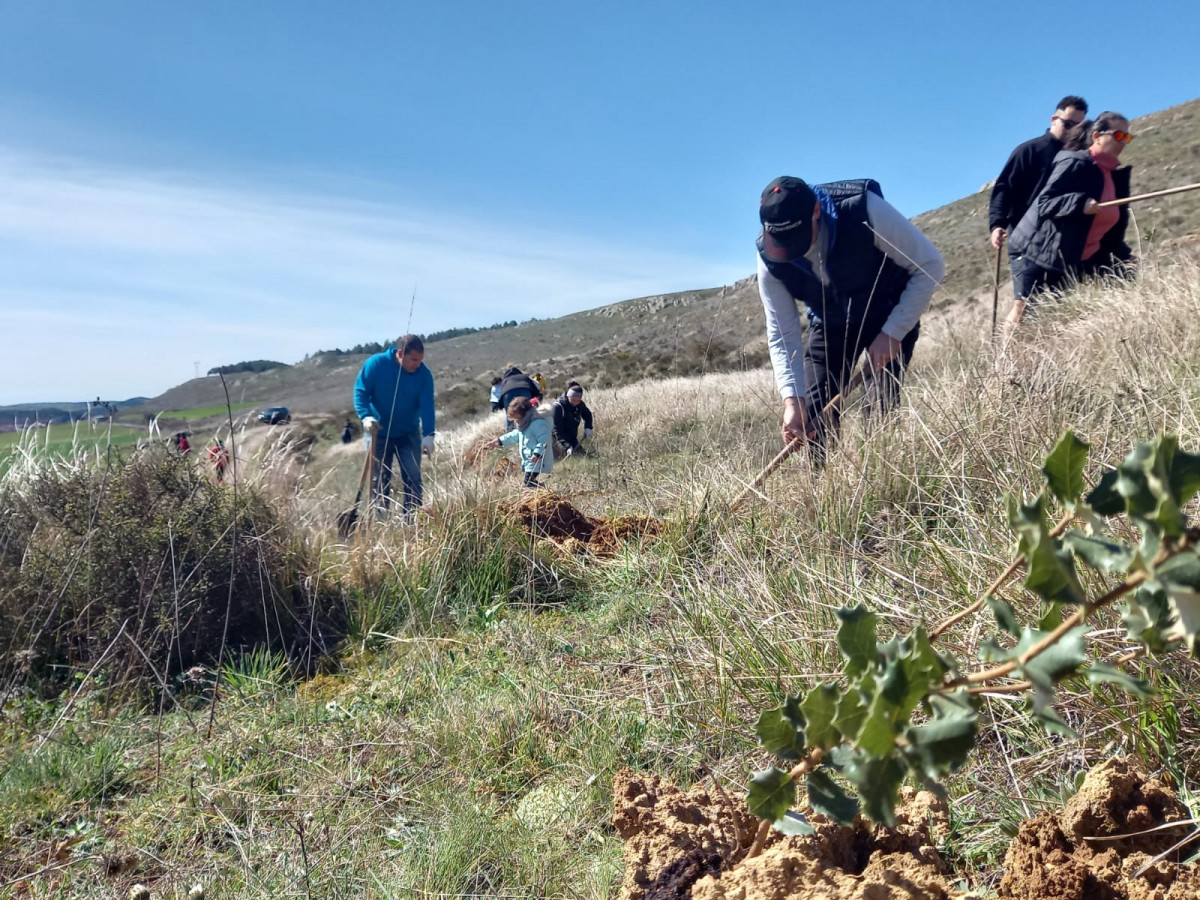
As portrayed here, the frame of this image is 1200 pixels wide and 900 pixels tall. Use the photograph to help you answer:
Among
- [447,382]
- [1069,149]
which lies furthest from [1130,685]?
[447,382]

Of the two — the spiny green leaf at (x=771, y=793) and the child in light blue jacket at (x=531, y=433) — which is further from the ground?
the child in light blue jacket at (x=531, y=433)

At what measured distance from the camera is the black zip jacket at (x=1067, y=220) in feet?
18.0

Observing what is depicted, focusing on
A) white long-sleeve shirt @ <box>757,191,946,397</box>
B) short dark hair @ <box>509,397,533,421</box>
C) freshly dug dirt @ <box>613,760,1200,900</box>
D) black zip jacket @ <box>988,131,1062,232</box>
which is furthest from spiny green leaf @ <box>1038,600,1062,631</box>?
short dark hair @ <box>509,397,533,421</box>

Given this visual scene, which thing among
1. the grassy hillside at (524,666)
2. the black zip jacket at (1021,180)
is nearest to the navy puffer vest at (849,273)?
the grassy hillside at (524,666)

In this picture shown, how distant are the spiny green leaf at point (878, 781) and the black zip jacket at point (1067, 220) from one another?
580cm

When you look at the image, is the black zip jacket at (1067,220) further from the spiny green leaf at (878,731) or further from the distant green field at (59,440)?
the distant green field at (59,440)

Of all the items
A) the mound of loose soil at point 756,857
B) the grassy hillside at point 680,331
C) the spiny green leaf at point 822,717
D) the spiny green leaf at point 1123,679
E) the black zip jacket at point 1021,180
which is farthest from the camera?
the grassy hillside at point 680,331

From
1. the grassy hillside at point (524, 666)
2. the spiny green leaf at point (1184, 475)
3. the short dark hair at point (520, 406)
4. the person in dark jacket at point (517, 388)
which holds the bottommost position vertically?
the grassy hillside at point (524, 666)

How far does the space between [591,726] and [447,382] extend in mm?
53527

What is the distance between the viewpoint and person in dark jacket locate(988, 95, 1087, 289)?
6.05 m

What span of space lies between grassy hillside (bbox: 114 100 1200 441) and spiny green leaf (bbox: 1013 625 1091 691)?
3.14m

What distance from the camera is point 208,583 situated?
173 inches

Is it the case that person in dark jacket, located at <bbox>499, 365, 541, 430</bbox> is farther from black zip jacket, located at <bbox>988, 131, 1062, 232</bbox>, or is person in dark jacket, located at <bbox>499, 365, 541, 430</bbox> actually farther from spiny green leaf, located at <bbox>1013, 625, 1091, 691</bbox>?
spiny green leaf, located at <bbox>1013, 625, 1091, 691</bbox>

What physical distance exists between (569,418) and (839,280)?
319 inches
